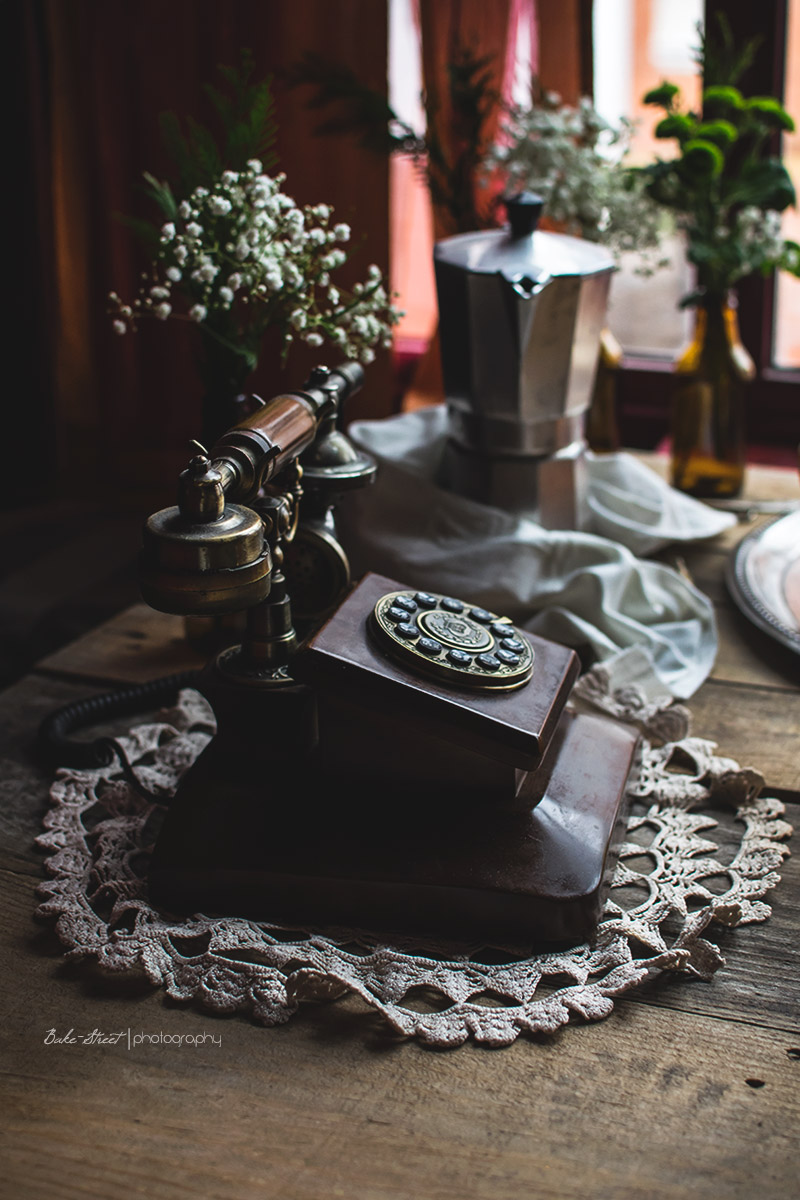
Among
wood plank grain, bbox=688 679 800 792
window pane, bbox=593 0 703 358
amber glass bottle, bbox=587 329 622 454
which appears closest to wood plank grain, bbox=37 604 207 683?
wood plank grain, bbox=688 679 800 792

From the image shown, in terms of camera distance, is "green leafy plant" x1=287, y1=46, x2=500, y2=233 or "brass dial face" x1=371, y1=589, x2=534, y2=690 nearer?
"brass dial face" x1=371, y1=589, x2=534, y2=690

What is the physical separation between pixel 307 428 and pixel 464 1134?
0.37m

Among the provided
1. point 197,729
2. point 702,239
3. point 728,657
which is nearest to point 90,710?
point 197,729

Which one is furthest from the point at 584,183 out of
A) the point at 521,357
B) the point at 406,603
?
the point at 406,603

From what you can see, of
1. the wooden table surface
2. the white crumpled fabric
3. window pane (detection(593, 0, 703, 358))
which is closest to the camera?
the wooden table surface

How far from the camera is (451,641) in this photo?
61cm

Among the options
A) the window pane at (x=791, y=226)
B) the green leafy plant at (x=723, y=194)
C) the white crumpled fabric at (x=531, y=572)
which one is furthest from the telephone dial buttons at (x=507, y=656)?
the window pane at (x=791, y=226)

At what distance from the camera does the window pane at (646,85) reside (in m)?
1.77

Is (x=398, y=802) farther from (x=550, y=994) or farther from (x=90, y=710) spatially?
(x=90, y=710)

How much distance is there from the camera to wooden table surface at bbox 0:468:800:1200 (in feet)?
1.44

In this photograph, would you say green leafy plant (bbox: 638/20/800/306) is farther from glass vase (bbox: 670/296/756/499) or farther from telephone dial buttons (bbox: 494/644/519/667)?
telephone dial buttons (bbox: 494/644/519/667)

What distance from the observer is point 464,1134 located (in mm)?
459

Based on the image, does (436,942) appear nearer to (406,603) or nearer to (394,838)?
(394,838)

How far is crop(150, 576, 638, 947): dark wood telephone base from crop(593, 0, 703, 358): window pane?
130cm
